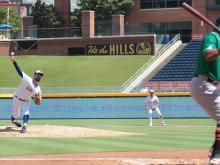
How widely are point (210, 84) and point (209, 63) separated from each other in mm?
345

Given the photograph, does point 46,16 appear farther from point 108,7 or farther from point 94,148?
point 94,148

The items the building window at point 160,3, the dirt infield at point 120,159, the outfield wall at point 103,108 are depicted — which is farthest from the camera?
the building window at point 160,3

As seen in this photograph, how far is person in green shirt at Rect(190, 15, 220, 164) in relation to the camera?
326 inches

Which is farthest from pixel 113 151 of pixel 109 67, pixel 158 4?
pixel 158 4

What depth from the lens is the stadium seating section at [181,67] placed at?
45.8 meters

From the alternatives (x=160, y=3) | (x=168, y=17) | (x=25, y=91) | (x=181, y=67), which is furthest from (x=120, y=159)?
(x=160, y=3)

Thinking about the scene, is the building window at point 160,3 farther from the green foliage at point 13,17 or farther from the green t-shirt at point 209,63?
the green t-shirt at point 209,63

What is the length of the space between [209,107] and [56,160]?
3283 mm

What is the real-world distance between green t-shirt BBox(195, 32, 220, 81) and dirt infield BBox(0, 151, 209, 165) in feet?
6.23

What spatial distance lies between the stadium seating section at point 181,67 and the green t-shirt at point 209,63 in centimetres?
3666

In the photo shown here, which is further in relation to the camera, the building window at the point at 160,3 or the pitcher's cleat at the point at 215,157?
the building window at the point at 160,3

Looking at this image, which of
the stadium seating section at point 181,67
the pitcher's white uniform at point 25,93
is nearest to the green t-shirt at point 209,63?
the pitcher's white uniform at point 25,93

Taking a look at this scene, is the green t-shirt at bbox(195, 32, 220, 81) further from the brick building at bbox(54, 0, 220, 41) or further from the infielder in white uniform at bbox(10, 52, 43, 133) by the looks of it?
the brick building at bbox(54, 0, 220, 41)

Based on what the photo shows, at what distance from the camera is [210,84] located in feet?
27.8
